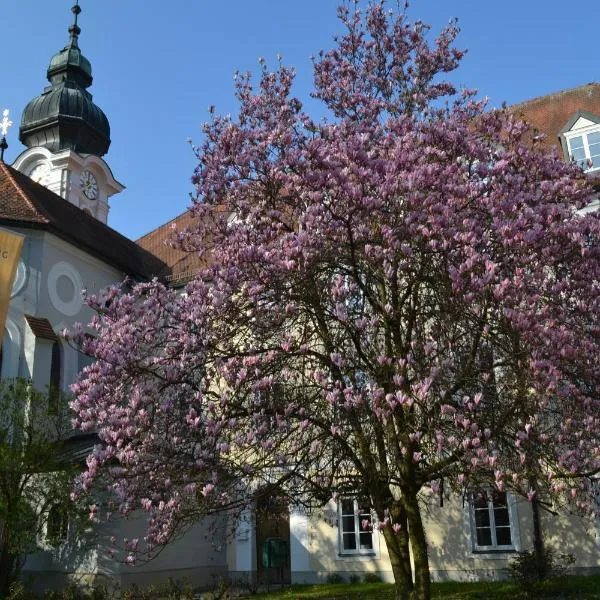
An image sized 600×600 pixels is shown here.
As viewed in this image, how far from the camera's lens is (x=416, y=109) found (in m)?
11.8

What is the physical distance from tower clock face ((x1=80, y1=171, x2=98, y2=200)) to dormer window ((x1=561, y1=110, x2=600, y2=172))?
21992mm

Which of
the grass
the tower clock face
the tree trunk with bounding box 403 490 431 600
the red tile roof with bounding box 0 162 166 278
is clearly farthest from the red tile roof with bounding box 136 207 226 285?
the tree trunk with bounding box 403 490 431 600

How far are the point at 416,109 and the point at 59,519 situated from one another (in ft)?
41.7

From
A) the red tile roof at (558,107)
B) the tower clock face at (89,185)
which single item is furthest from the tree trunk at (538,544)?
the tower clock face at (89,185)

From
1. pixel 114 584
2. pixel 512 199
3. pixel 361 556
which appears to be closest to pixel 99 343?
pixel 512 199

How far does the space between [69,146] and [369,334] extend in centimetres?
2827

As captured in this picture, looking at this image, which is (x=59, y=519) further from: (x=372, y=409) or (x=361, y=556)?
(x=372, y=409)

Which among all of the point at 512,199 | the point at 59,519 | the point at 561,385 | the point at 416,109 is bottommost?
the point at 59,519

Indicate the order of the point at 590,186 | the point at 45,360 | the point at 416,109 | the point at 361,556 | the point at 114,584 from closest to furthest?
the point at 590,186, the point at 416,109, the point at 114,584, the point at 361,556, the point at 45,360

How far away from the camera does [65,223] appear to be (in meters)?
24.1

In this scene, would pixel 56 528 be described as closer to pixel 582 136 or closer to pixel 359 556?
pixel 359 556

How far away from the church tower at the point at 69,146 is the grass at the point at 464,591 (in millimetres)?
22517

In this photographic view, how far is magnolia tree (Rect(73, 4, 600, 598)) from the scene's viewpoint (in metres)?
8.48

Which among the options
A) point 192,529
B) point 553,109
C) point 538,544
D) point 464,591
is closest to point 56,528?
point 192,529
